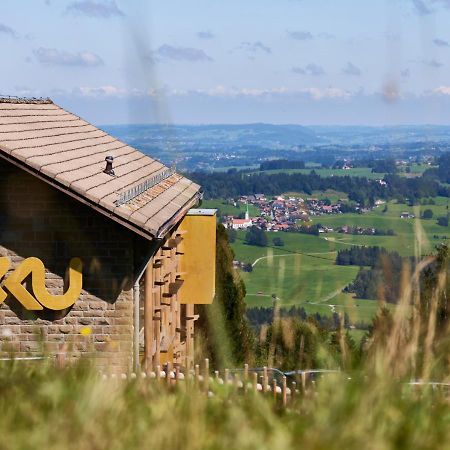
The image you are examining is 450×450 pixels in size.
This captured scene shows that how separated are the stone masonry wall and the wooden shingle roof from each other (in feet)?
1.34

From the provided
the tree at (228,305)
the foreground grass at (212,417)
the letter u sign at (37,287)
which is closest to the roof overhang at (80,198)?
the letter u sign at (37,287)

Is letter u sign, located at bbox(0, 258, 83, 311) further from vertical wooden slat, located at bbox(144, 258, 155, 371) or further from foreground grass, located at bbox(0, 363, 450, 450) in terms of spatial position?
foreground grass, located at bbox(0, 363, 450, 450)

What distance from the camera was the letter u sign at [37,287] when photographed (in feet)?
44.1

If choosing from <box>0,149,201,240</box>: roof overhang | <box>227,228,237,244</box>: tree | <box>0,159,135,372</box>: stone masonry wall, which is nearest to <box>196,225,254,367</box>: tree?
<box>227,228,237,244</box>: tree

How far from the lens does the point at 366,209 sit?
360 inches

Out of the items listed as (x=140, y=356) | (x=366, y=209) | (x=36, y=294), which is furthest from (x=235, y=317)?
(x=366, y=209)

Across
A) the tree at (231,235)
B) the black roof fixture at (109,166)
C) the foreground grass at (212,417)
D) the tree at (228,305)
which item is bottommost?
the tree at (228,305)

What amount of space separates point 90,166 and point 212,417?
436 inches

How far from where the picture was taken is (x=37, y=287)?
44.2 ft

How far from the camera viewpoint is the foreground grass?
12.8 feet

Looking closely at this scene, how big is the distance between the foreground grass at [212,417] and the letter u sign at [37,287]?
27.8 feet

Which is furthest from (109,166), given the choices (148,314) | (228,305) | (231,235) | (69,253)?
(228,305)

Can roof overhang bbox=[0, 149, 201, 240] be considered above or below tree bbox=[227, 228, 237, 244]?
above

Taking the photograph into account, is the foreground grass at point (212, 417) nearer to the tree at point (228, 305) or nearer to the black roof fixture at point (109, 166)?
the black roof fixture at point (109, 166)
